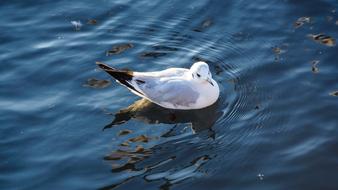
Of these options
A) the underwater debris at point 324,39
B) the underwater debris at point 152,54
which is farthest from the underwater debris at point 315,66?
the underwater debris at point 152,54

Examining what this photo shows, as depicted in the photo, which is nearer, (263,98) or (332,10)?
(263,98)

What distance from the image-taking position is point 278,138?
7570 mm

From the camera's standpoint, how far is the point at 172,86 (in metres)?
8.27

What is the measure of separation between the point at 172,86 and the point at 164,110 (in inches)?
16.3

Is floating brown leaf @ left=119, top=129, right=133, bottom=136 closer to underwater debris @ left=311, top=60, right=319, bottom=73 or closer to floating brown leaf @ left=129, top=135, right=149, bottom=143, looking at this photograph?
floating brown leaf @ left=129, top=135, right=149, bottom=143

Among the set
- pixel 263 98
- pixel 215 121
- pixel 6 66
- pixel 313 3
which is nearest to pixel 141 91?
pixel 215 121

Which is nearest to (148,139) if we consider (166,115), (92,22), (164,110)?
(166,115)

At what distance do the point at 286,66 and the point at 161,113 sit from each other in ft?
6.15

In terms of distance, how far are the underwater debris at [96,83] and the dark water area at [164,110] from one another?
0.09 feet

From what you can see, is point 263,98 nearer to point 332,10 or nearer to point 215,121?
point 215,121

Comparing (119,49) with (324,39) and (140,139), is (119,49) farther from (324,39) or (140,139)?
(324,39)

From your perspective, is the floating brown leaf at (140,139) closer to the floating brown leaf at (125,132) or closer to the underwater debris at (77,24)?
the floating brown leaf at (125,132)

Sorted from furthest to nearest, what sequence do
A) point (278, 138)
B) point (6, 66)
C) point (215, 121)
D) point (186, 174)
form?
point (6, 66) → point (215, 121) → point (278, 138) → point (186, 174)

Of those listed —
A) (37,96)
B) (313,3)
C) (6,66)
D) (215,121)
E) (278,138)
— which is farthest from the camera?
(313,3)
